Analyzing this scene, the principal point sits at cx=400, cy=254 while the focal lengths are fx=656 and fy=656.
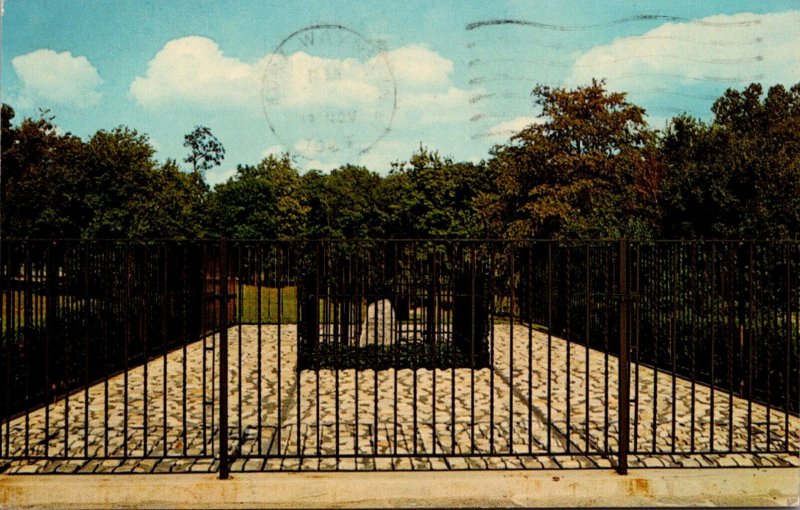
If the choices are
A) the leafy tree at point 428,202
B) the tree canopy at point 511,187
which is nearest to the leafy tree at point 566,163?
the tree canopy at point 511,187

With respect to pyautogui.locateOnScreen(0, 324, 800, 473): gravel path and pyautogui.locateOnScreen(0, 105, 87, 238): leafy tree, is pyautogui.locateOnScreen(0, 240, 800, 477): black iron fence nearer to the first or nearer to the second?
pyautogui.locateOnScreen(0, 324, 800, 473): gravel path

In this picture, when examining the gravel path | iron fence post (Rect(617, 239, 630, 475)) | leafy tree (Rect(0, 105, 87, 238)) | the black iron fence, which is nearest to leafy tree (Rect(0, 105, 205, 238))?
leafy tree (Rect(0, 105, 87, 238))

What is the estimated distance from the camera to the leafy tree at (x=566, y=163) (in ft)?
95.6

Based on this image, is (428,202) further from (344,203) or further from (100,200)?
(344,203)

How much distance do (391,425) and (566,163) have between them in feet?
75.5

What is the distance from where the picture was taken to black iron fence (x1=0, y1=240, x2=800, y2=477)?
6.26 meters

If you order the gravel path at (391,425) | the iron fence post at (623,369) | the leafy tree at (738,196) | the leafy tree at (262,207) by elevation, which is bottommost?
the gravel path at (391,425)

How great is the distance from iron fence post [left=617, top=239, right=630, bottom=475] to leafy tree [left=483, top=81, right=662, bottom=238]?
22.4m

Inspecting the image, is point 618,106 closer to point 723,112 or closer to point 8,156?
point 723,112

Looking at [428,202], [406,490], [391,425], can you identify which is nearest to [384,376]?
[391,425]

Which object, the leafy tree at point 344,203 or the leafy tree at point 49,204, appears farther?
the leafy tree at point 344,203

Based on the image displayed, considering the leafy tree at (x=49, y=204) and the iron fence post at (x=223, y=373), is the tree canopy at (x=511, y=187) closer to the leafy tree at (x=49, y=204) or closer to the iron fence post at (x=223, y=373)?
the leafy tree at (x=49, y=204)

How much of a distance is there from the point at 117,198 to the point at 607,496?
20.3 metres

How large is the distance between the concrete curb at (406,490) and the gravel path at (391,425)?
253 mm
